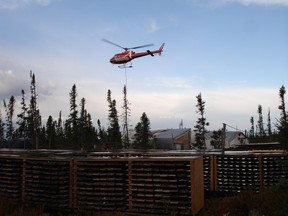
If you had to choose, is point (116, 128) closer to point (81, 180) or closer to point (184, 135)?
point (184, 135)

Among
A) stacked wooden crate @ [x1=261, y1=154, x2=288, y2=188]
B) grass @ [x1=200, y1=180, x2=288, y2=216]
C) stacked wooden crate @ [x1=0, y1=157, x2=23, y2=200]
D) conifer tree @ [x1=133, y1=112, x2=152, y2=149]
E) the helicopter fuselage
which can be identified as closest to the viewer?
grass @ [x1=200, y1=180, x2=288, y2=216]

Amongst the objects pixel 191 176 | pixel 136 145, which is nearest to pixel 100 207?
pixel 191 176

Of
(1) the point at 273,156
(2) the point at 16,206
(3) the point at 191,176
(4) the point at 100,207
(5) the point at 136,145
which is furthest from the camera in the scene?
(5) the point at 136,145

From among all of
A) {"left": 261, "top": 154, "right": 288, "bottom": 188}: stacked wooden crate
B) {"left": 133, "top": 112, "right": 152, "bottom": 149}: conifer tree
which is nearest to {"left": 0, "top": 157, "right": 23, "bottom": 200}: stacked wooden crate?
{"left": 261, "top": 154, "right": 288, "bottom": 188}: stacked wooden crate

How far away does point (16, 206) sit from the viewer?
1076cm

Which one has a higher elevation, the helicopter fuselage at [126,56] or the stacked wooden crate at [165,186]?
the helicopter fuselage at [126,56]

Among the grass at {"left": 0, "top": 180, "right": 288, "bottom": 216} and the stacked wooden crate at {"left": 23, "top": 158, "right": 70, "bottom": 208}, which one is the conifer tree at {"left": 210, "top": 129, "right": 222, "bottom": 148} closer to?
the grass at {"left": 0, "top": 180, "right": 288, "bottom": 216}

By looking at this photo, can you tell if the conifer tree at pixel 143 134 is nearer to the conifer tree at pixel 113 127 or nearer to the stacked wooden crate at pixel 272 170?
the conifer tree at pixel 113 127

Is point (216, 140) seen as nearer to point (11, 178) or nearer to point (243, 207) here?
point (243, 207)

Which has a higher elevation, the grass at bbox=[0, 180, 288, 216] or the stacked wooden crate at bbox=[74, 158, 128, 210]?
the stacked wooden crate at bbox=[74, 158, 128, 210]

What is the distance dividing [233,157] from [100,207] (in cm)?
641

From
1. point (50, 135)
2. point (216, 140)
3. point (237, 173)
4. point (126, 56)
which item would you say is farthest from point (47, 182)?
point (50, 135)

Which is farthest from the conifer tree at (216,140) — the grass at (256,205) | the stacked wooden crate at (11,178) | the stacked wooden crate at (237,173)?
the stacked wooden crate at (11,178)

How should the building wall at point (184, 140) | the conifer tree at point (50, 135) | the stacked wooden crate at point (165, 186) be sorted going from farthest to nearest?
1. the conifer tree at point (50, 135)
2. the building wall at point (184, 140)
3. the stacked wooden crate at point (165, 186)
